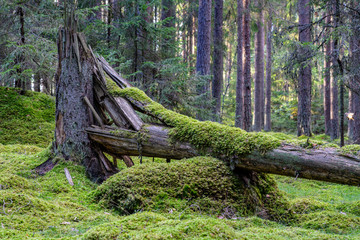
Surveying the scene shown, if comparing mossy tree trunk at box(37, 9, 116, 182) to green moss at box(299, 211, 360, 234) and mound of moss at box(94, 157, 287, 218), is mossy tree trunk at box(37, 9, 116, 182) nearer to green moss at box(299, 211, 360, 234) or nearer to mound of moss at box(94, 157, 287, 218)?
mound of moss at box(94, 157, 287, 218)

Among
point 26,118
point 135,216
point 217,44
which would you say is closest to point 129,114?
point 135,216

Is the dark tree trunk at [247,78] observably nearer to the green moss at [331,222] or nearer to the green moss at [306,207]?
the green moss at [306,207]

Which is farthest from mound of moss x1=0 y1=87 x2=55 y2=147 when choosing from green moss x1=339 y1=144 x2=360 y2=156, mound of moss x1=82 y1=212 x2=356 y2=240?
green moss x1=339 y1=144 x2=360 y2=156

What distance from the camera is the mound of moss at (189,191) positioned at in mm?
3834

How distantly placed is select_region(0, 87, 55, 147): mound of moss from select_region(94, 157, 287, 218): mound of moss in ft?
19.3

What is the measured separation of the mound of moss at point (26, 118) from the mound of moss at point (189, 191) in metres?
5.87

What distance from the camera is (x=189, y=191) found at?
4.01 meters

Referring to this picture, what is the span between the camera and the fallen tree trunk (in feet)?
12.1

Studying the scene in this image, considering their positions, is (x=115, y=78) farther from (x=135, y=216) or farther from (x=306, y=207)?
(x=306, y=207)

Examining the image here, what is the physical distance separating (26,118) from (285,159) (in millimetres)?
9131

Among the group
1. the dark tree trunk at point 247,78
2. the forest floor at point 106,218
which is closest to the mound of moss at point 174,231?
the forest floor at point 106,218

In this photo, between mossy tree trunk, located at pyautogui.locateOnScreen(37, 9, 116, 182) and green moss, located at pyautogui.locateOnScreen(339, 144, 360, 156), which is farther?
mossy tree trunk, located at pyautogui.locateOnScreen(37, 9, 116, 182)

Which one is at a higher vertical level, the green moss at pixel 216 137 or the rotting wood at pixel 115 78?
the rotting wood at pixel 115 78

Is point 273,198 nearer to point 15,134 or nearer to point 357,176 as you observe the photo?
point 357,176
